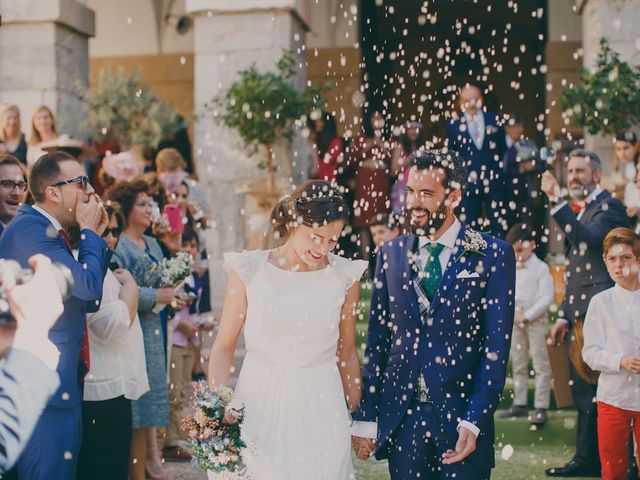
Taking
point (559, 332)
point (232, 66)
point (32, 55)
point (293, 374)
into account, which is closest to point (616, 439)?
point (559, 332)

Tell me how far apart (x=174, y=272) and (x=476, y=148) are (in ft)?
12.8

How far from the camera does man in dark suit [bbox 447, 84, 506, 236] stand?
9156 mm

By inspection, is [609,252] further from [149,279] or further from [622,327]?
[149,279]

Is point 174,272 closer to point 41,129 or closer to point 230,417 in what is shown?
point 230,417

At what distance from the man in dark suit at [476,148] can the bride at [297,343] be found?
4.80 m

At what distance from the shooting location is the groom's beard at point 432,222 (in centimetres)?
419

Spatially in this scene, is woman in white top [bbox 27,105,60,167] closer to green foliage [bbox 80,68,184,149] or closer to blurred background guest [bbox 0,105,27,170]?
blurred background guest [bbox 0,105,27,170]

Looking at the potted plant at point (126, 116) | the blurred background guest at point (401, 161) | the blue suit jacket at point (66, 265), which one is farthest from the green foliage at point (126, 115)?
the blue suit jacket at point (66, 265)

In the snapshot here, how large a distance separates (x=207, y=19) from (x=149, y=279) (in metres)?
6.29

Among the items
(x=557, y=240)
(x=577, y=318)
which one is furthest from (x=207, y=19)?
(x=577, y=318)

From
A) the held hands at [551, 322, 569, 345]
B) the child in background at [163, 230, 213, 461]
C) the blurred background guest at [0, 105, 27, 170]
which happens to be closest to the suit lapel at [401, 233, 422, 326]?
the held hands at [551, 322, 569, 345]

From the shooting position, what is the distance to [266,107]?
1130cm

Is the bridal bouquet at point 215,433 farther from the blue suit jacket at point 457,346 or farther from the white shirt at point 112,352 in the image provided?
the white shirt at point 112,352

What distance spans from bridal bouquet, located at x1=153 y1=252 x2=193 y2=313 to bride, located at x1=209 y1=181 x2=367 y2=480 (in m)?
1.84
